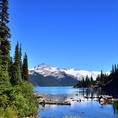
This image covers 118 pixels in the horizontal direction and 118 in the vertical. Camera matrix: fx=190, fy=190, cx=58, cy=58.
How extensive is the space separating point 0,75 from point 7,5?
10482 millimetres

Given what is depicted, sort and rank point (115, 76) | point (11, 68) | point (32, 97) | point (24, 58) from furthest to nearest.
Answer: point (115, 76) < point (24, 58) < point (11, 68) < point (32, 97)

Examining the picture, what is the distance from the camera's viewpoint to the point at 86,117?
126 feet

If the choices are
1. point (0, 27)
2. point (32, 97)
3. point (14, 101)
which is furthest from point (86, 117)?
point (0, 27)

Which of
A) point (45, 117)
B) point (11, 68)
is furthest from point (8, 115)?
point (11, 68)

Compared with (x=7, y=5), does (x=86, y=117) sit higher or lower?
lower

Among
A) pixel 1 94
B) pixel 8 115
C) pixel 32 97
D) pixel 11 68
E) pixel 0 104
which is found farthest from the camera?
pixel 11 68

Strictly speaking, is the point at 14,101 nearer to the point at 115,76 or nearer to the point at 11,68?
the point at 11,68

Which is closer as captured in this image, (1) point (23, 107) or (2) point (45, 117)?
(1) point (23, 107)

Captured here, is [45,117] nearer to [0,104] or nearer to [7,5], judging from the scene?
[0,104]

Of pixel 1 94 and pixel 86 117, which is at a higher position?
pixel 1 94

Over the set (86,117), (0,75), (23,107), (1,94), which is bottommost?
(86,117)

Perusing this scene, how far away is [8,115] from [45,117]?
64.7 feet

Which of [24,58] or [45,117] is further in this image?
[24,58]

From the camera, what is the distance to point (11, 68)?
50.6 m
